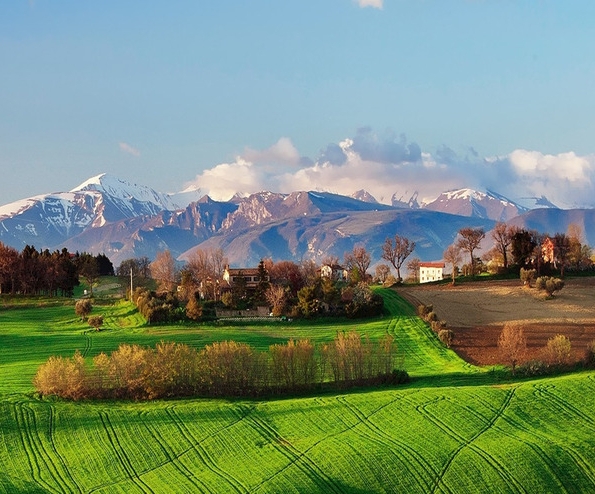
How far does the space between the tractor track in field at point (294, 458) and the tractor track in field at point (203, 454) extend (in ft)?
5.12

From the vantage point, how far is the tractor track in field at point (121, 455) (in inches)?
2116

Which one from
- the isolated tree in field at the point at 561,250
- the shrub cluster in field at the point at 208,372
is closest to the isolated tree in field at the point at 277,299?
the shrub cluster in field at the point at 208,372

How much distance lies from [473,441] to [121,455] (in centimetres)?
2582

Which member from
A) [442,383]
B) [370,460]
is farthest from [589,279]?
[370,460]

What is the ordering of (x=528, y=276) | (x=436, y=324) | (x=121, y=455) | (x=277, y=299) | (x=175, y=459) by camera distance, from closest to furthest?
(x=175, y=459), (x=121, y=455), (x=436, y=324), (x=277, y=299), (x=528, y=276)

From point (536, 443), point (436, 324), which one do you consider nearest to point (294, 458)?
point (536, 443)

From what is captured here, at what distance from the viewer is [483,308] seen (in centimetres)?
12031

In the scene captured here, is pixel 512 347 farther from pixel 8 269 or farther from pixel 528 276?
pixel 8 269

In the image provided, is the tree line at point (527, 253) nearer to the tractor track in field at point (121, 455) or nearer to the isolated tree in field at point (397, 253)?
the isolated tree in field at point (397, 253)

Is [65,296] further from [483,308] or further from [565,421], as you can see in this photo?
[565,421]

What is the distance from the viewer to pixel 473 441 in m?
59.8

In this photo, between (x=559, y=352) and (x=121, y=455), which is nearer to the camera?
(x=121, y=455)

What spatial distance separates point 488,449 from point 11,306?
93946 millimetres

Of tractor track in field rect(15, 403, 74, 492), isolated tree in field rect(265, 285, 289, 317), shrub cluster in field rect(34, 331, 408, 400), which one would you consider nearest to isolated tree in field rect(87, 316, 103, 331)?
isolated tree in field rect(265, 285, 289, 317)
